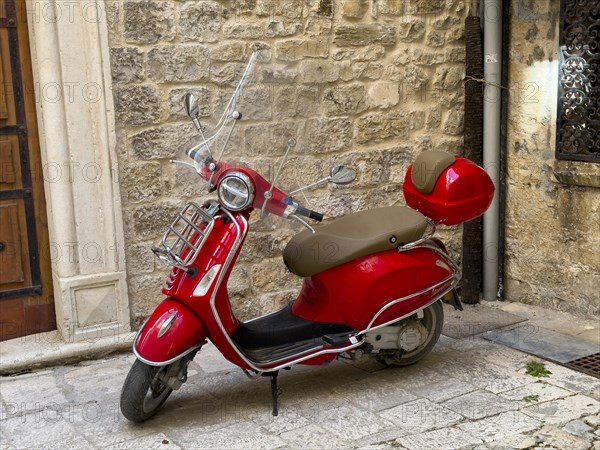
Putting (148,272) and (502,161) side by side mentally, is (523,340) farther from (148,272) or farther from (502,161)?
(148,272)

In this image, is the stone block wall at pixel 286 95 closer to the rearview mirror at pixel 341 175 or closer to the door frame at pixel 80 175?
the door frame at pixel 80 175

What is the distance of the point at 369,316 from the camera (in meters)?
3.89

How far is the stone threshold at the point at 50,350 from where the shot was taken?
14.3 ft

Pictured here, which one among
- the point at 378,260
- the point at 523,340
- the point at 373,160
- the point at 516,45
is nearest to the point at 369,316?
the point at 378,260

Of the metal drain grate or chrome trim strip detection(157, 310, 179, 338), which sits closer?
chrome trim strip detection(157, 310, 179, 338)

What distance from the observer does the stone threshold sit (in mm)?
4359

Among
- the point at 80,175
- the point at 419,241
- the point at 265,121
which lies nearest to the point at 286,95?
the point at 265,121

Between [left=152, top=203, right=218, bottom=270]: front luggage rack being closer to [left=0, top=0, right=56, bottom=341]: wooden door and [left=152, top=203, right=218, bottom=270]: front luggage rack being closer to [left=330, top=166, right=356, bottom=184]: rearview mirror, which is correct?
[left=330, top=166, right=356, bottom=184]: rearview mirror

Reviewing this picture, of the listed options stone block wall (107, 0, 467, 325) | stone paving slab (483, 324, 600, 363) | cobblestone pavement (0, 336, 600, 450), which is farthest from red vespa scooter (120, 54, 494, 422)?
stone paving slab (483, 324, 600, 363)

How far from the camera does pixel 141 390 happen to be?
11.5ft

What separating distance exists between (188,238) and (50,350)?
1297 mm

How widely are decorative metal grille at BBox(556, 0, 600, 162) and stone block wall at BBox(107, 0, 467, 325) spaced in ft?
2.56

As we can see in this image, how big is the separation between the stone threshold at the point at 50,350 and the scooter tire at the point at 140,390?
1.03m

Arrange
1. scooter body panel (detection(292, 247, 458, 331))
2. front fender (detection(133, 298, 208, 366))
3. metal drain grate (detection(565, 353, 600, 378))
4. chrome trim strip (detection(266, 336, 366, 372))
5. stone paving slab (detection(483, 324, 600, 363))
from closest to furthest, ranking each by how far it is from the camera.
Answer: front fender (detection(133, 298, 208, 366)), chrome trim strip (detection(266, 336, 366, 372)), scooter body panel (detection(292, 247, 458, 331)), metal drain grate (detection(565, 353, 600, 378)), stone paving slab (detection(483, 324, 600, 363))
